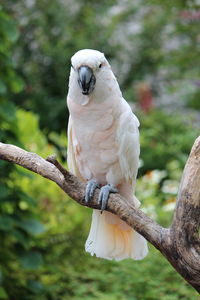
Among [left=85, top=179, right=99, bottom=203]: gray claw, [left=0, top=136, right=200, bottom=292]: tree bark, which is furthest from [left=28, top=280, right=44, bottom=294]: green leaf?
[left=0, top=136, right=200, bottom=292]: tree bark

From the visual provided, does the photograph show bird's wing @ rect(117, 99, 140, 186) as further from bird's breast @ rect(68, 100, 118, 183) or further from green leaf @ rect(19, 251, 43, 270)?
green leaf @ rect(19, 251, 43, 270)

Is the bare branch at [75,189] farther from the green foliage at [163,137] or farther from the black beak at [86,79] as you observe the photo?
the green foliage at [163,137]

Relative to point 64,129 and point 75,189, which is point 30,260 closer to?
point 75,189

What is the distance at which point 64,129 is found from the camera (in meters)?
5.47

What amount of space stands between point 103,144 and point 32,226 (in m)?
1.16

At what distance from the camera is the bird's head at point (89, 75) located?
1584mm

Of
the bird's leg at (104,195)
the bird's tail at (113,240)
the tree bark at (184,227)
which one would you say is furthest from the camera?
the bird's tail at (113,240)

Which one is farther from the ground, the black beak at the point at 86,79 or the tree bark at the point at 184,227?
the black beak at the point at 86,79

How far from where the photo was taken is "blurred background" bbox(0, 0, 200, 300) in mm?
2768

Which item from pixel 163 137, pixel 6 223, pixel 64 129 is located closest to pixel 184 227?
pixel 6 223

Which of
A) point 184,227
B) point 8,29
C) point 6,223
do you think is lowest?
point 184,227

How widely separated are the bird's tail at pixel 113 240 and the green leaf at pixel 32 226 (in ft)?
2.99

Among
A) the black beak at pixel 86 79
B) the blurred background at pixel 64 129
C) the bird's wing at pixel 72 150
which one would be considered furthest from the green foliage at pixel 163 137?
the black beak at pixel 86 79

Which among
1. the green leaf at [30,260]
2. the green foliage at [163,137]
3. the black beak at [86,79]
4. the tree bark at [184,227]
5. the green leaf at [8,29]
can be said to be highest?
the green foliage at [163,137]
